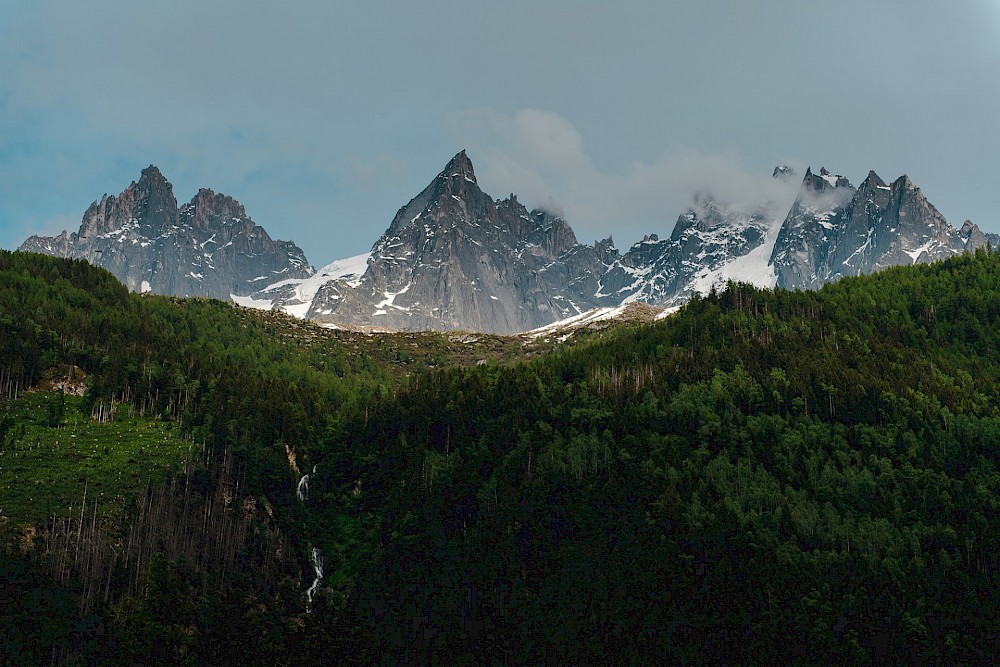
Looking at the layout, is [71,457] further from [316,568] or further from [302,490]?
[316,568]

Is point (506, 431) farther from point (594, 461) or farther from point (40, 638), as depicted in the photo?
point (40, 638)

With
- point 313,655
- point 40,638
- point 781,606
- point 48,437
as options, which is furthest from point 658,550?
point 48,437

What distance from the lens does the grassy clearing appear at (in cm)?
15219

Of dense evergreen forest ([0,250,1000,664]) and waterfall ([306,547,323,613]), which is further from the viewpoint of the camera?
waterfall ([306,547,323,613])

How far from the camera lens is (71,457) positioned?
16938 centimetres

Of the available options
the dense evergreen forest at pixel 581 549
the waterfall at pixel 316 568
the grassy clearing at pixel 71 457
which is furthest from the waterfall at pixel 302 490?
the grassy clearing at pixel 71 457

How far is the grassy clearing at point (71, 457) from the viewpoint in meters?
152

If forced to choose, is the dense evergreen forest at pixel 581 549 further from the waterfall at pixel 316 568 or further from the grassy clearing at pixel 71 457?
the grassy clearing at pixel 71 457

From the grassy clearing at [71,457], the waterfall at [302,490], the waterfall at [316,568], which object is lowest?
the waterfall at [316,568]

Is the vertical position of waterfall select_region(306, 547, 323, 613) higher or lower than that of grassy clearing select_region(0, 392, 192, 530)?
lower

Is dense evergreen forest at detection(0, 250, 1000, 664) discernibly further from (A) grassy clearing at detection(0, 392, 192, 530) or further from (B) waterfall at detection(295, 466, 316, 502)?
(A) grassy clearing at detection(0, 392, 192, 530)

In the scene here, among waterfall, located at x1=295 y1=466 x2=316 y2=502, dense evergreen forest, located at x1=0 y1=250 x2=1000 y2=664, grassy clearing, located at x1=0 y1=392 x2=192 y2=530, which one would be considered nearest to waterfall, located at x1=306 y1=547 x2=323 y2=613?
dense evergreen forest, located at x1=0 y1=250 x2=1000 y2=664

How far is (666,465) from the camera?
594 ft

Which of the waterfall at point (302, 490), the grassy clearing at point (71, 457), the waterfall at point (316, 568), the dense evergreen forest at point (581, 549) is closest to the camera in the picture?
the dense evergreen forest at point (581, 549)
